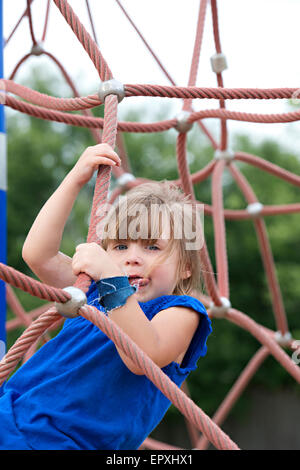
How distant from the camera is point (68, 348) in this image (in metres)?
0.69

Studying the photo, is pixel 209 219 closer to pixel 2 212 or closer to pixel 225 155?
pixel 225 155

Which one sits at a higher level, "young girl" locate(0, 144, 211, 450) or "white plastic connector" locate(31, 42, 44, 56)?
"white plastic connector" locate(31, 42, 44, 56)

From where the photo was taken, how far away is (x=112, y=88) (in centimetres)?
70

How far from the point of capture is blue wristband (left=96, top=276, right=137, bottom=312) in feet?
1.74

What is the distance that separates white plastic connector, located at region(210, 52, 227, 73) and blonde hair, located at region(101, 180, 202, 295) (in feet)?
1.71

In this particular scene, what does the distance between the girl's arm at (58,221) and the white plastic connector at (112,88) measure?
0.27 feet

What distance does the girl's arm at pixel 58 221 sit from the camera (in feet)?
2.10

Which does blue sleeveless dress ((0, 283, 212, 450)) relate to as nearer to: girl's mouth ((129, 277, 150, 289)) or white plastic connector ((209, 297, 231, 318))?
girl's mouth ((129, 277, 150, 289))

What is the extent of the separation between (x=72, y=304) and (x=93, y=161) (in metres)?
0.17

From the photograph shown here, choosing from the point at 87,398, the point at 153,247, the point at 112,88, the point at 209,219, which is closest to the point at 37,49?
the point at 112,88

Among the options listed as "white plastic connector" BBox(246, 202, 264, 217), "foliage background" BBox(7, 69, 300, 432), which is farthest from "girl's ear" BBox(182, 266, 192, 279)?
"foliage background" BBox(7, 69, 300, 432)

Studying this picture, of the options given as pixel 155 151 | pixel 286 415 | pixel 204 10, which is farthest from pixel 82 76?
pixel 204 10
